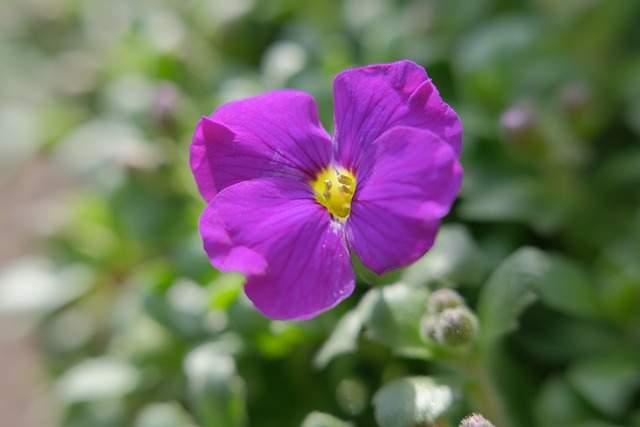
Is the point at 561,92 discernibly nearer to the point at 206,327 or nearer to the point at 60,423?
the point at 206,327

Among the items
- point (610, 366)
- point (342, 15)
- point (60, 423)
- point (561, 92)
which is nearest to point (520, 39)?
point (561, 92)

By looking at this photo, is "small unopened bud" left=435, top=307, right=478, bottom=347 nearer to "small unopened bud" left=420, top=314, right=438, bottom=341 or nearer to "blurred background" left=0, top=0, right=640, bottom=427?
"small unopened bud" left=420, top=314, right=438, bottom=341

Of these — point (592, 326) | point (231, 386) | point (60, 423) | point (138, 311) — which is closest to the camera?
point (231, 386)

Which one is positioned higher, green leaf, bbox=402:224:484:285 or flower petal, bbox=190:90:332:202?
flower petal, bbox=190:90:332:202

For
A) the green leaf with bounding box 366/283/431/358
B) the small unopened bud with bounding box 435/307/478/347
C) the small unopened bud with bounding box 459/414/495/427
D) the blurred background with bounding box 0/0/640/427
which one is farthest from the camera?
the blurred background with bounding box 0/0/640/427

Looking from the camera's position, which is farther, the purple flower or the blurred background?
the blurred background

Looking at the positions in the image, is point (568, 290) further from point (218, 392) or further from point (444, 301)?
point (218, 392)

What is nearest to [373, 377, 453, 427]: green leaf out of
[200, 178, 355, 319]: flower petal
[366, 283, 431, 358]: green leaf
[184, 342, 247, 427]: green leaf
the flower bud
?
[366, 283, 431, 358]: green leaf
